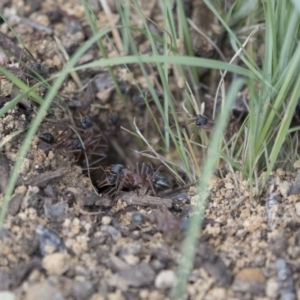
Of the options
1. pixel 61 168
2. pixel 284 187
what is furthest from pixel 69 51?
pixel 284 187

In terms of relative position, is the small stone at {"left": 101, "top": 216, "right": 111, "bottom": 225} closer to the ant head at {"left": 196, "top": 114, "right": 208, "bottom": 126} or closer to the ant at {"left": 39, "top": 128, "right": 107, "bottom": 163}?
the ant at {"left": 39, "top": 128, "right": 107, "bottom": 163}

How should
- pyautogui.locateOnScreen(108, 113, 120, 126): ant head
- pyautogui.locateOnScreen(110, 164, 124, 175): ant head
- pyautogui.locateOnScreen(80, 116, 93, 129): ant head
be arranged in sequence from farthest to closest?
pyautogui.locateOnScreen(108, 113, 120, 126): ant head
pyautogui.locateOnScreen(80, 116, 93, 129): ant head
pyautogui.locateOnScreen(110, 164, 124, 175): ant head

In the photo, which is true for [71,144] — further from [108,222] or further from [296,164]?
[296,164]

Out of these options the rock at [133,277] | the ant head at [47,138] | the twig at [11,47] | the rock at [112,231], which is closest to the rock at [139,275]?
the rock at [133,277]

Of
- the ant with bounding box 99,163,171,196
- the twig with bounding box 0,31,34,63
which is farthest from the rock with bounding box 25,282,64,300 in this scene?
the twig with bounding box 0,31,34,63

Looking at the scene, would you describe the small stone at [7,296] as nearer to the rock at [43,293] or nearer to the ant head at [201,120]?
the rock at [43,293]

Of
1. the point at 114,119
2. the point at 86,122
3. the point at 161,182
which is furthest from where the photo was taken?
the point at 114,119

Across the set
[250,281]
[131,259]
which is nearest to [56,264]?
[131,259]
